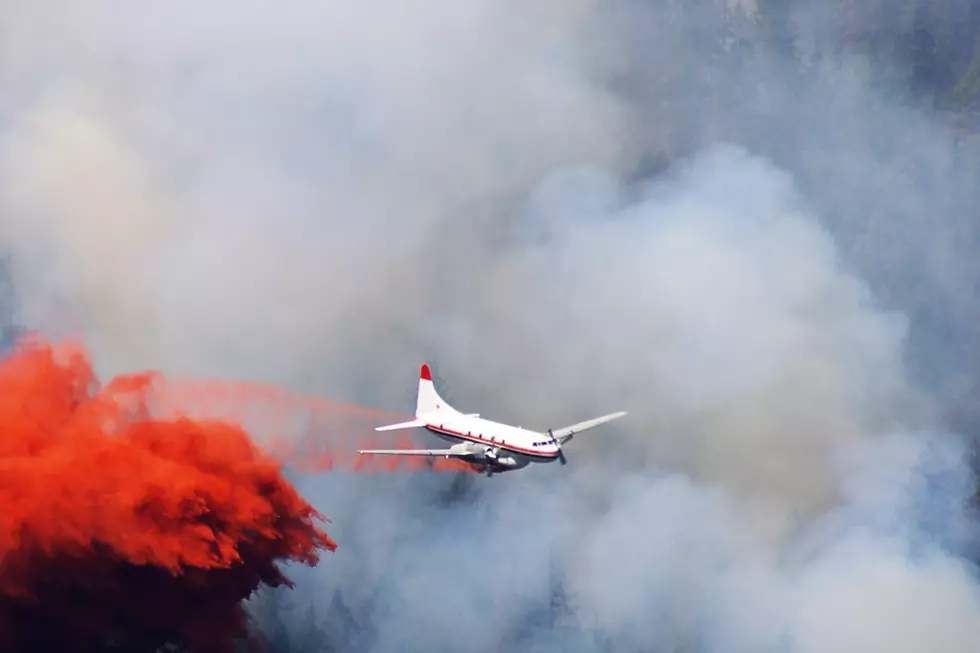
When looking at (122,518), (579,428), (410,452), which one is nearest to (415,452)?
(410,452)

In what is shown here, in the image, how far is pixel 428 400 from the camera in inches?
4099

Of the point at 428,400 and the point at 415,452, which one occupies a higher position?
the point at 428,400

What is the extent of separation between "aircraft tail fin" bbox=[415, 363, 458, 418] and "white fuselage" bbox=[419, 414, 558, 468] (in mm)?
2857

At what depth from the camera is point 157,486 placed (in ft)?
243

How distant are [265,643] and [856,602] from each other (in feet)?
111

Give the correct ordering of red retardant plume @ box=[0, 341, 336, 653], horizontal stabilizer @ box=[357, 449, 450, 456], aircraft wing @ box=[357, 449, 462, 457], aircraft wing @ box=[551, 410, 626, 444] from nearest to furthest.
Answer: red retardant plume @ box=[0, 341, 336, 653]
aircraft wing @ box=[551, 410, 626, 444]
aircraft wing @ box=[357, 449, 462, 457]
horizontal stabilizer @ box=[357, 449, 450, 456]

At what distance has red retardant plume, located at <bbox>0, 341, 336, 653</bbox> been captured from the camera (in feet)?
239

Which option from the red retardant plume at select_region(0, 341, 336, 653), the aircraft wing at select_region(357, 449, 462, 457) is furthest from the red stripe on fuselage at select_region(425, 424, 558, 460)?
the red retardant plume at select_region(0, 341, 336, 653)

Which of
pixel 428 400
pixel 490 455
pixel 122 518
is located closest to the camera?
pixel 122 518

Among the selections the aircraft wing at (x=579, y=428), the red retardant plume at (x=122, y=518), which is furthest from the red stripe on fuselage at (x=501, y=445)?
the red retardant plume at (x=122, y=518)

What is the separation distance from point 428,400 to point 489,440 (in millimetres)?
7006

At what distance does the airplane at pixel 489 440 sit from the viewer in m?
97.9

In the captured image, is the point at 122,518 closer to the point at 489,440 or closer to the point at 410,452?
the point at 410,452

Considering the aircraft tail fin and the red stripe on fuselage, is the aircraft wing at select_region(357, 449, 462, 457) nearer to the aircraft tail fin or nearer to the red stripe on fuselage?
the red stripe on fuselage
